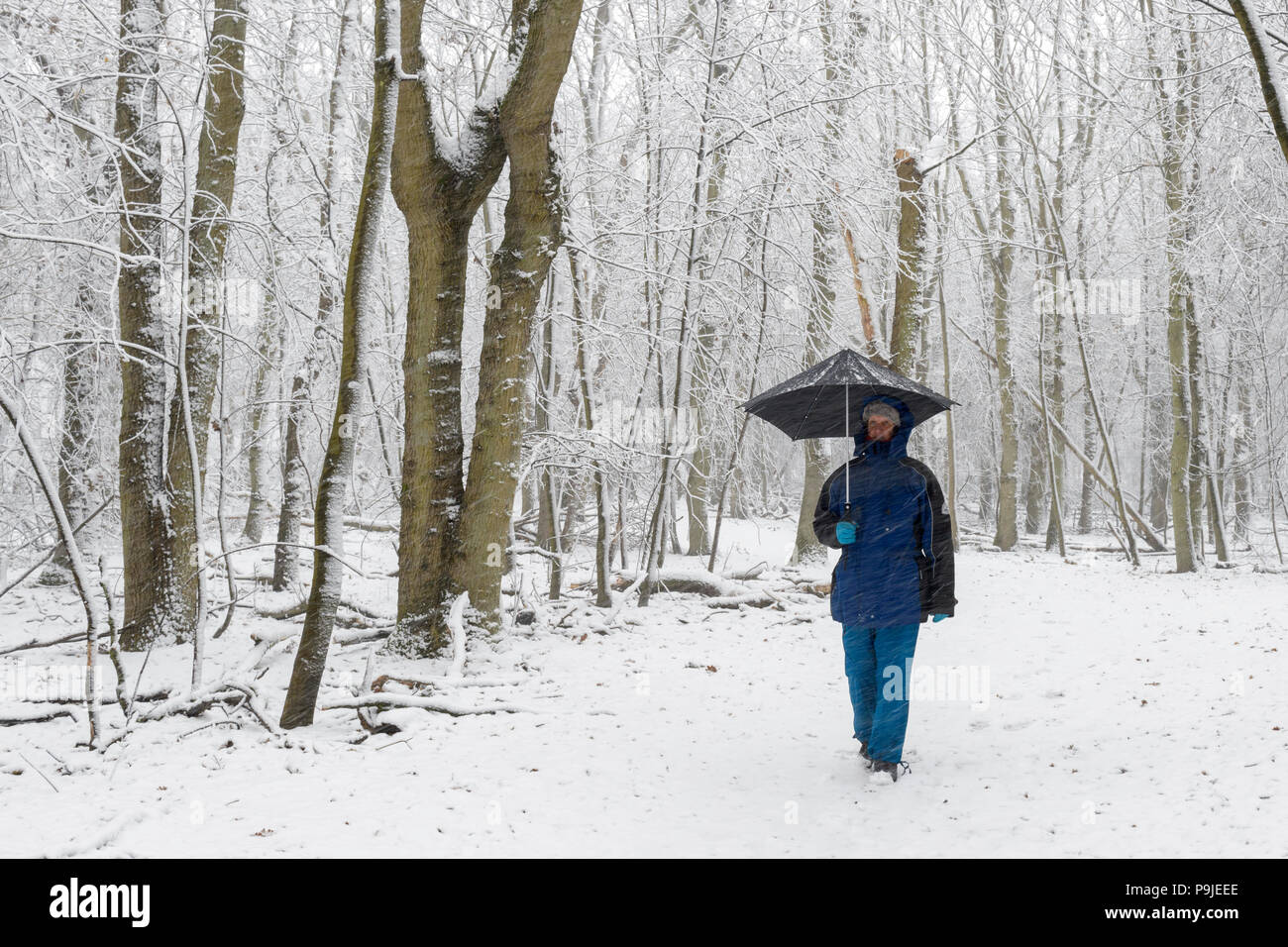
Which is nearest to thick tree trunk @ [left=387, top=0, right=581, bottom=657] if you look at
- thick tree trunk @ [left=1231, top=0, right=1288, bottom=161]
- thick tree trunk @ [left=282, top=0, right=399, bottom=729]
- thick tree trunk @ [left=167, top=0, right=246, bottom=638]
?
thick tree trunk @ [left=282, top=0, right=399, bottom=729]

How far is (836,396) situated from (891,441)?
25.8 inches

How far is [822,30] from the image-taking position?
11.0 metres

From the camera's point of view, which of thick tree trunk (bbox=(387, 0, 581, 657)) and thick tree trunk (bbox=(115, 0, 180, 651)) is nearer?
thick tree trunk (bbox=(387, 0, 581, 657))

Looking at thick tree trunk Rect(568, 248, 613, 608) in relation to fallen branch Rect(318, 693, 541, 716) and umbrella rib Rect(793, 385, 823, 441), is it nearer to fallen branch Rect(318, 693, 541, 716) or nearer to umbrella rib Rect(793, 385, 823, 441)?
umbrella rib Rect(793, 385, 823, 441)

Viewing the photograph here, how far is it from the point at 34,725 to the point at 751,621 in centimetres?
653

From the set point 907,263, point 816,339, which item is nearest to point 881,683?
point 907,263

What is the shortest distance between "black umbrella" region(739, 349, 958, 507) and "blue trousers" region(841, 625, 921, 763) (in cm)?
77

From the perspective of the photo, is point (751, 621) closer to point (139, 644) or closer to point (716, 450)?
point (139, 644)

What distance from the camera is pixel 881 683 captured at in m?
4.52

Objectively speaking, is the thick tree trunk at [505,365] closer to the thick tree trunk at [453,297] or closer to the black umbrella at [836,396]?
the thick tree trunk at [453,297]

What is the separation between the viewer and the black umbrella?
495 cm

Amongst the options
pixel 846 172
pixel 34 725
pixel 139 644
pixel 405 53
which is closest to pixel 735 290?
pixel 846 172

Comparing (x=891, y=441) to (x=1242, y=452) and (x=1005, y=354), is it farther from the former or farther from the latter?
(x=1242, y=452)
